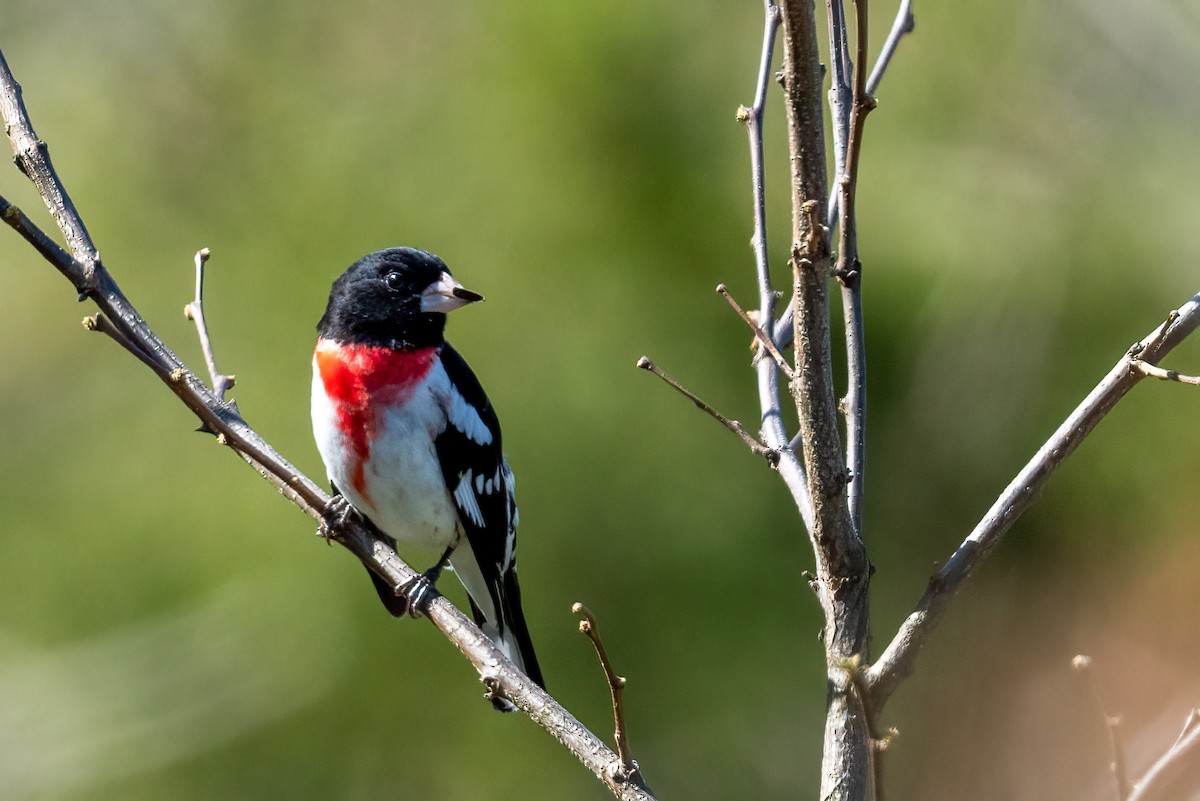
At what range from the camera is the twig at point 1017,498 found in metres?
1.58

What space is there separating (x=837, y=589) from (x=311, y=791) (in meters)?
3.39

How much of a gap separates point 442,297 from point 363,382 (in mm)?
299

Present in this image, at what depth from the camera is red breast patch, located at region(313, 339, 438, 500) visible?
296 centimetres

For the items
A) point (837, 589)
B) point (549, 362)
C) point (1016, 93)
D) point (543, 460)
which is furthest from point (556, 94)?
point (837, 589)

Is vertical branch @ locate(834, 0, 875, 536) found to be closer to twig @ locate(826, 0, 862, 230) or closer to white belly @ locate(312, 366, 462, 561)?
twig @ locate(826, 0, 862, 230)

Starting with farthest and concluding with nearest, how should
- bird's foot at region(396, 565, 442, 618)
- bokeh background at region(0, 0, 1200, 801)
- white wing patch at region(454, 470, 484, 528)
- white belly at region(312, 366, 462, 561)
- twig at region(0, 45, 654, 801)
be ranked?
bokeh background at region(0, 0, 1200, 801), white wing patch at region(454, 470, 484, 528), white belly at region(312, 366, 462, 561), bird's foot at region(396, 565, 442, 618), twig at region(0, 45, 654, 801)

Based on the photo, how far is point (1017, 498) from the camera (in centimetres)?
166

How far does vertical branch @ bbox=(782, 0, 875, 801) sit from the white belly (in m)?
1.41

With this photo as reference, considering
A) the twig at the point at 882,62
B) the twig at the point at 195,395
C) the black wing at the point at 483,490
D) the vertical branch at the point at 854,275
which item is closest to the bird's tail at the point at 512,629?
the black wing at the point at 483,490

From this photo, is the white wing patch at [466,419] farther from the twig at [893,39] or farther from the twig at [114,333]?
the twig at [893,39]

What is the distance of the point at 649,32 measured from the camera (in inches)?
179

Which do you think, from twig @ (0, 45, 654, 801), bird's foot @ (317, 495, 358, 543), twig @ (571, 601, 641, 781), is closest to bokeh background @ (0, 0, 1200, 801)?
bird's foot @ (317, 495, 358, 543)

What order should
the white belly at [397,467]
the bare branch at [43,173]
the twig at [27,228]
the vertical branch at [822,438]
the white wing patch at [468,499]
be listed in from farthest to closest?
1. the white wing patch at [468,499]
2. the white belly at [397,467]
3. the bare branch at [43,173]
4. the twig at [27,228]
5. the vertical branch at [822,438]

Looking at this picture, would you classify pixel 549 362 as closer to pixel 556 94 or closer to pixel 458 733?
pixel 556 94
